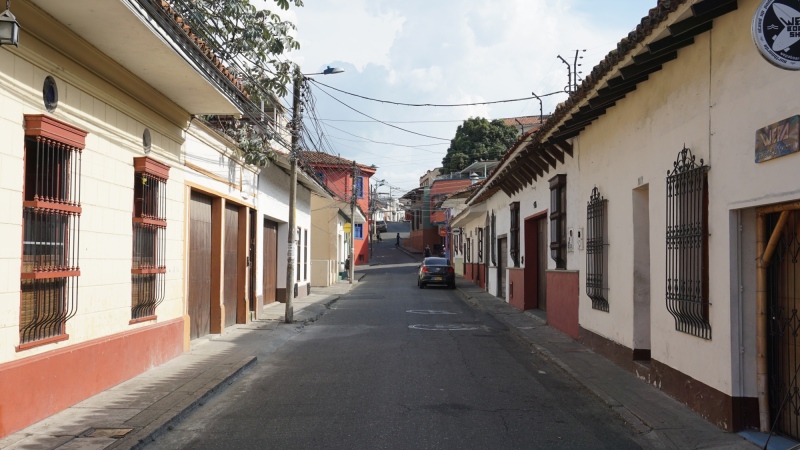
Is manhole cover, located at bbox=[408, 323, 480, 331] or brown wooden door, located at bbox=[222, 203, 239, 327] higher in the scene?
brown wooden door, located at bbox=[222, 203, 239, 327]

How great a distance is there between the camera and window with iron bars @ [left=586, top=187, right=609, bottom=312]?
11.0 m

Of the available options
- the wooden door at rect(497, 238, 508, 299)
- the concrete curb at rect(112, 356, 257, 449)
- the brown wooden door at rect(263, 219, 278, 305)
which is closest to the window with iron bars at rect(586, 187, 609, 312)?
the concrete curb at rect(112, 356, 257, 449)

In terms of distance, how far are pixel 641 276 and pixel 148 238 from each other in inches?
273

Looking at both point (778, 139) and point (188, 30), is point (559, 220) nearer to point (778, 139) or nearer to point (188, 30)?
point (188, 30)

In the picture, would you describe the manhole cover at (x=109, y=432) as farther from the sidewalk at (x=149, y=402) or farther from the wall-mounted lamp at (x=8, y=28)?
the wall-mounted lamp at (x=8, y=28)

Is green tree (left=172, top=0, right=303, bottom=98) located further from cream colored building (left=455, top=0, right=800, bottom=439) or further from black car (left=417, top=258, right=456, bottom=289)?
black car (left=417, top=258, right=456, bottom=289)

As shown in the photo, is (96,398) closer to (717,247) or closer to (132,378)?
(132,378)

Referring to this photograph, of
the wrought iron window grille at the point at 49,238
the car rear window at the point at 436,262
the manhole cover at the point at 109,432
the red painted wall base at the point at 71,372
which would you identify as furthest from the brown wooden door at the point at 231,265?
the car rear window at the point at 436,262

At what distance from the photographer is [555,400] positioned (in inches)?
316

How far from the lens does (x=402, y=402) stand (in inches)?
304

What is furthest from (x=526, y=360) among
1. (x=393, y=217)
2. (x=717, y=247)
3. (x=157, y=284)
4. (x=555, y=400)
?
(x=393, y=217)

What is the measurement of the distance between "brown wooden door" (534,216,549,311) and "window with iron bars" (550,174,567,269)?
2.78 metres

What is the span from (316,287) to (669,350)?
2480cm

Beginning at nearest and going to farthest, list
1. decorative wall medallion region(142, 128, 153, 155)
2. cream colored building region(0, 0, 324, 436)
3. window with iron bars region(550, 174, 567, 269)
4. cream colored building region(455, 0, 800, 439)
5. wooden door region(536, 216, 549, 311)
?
1. cream colored building region(455, 0, 800, 439)
2. cream colored building region(0, 0, 324, 436)
3. decorative wall medallion region(142, 128, 153, 155)
4. window with iron bars region(550, 174, 567, 269)
5. wooden door region(536, 216, 549, 311)
